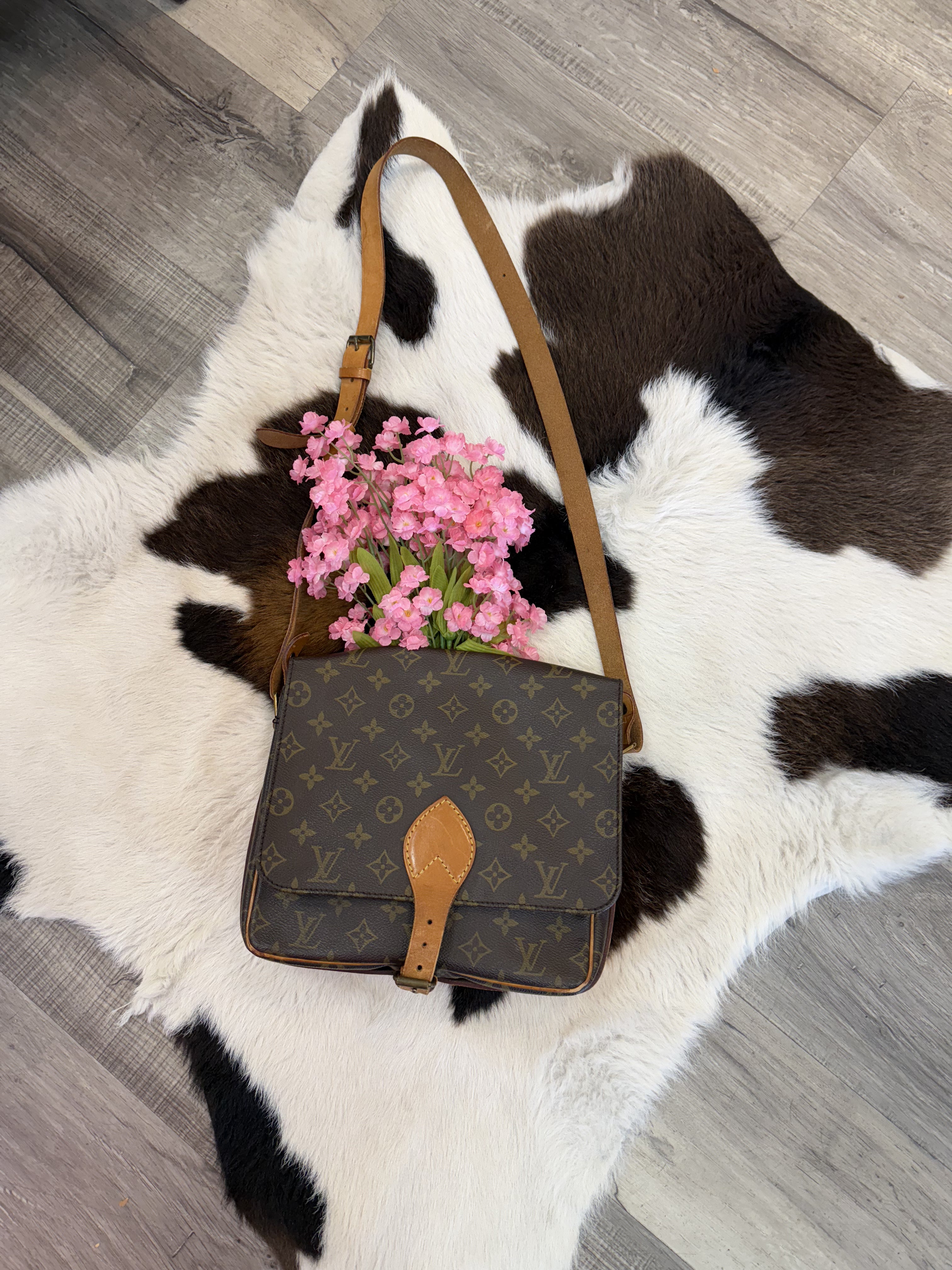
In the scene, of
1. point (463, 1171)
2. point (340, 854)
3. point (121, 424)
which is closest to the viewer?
point (340, 854)

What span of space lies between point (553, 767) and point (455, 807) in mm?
111

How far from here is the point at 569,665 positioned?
0.93 meters

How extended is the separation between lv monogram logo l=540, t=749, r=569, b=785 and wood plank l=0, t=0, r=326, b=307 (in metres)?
0.76

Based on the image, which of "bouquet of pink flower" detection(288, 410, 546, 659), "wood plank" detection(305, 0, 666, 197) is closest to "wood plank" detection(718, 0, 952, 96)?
"wood plank" detection(305, 0, 666, 197)

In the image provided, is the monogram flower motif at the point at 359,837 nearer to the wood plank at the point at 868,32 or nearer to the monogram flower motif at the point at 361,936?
the monogram flower motif at the point at 361,936

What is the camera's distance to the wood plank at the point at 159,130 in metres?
1.02

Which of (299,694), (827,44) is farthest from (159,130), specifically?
(827,44)

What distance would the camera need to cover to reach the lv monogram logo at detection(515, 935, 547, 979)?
0.77m

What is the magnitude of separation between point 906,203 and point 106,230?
3.68ft

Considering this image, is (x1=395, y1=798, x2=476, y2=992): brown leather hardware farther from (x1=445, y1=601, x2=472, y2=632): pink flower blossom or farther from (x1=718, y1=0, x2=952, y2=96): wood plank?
(x1=718, y1=0, x2=952, y2=96): wood plank

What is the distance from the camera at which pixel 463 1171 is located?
0.90 metres

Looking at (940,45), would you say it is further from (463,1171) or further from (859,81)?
(463,1171)

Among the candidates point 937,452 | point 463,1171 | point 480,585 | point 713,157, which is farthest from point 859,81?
point 463,1171

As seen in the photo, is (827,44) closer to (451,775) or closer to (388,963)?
(451,775)
